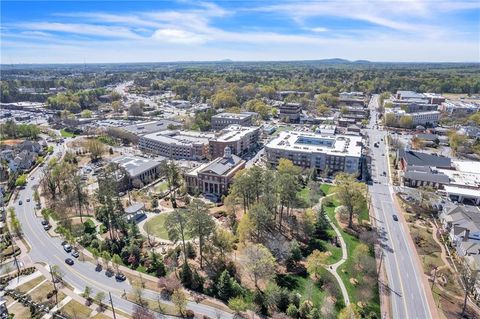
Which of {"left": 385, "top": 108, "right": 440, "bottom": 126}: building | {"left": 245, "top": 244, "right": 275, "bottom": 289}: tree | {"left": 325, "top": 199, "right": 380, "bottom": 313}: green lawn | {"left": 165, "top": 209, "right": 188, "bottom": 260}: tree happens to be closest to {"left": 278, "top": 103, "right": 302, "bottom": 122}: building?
{"left": 385, "top": 108, "right": 440, "bottom": 126}: building

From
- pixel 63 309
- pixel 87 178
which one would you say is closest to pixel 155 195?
pixel 87 178

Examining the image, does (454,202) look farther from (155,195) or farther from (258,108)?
(258,108)

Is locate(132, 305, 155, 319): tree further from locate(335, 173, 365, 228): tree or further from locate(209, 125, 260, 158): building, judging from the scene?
locate(209, 125, 260, 158): building

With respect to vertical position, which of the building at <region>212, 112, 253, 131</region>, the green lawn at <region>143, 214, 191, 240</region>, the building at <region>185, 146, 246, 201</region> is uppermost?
the building at <region>212, 112, 253, 131</region>

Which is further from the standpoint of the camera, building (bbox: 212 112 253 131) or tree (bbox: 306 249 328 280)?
building (bbox: 212 112 253 131)

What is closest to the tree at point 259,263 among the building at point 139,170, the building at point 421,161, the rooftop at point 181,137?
the building at point 139,170

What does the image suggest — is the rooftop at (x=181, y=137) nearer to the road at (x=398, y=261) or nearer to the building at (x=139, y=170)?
the building at (x=139, y=170)

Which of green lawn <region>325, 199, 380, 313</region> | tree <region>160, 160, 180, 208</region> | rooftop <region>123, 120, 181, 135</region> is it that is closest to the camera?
green lawn <region>325, 199, 380, 313</region>
